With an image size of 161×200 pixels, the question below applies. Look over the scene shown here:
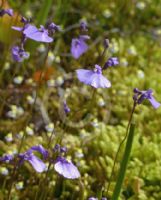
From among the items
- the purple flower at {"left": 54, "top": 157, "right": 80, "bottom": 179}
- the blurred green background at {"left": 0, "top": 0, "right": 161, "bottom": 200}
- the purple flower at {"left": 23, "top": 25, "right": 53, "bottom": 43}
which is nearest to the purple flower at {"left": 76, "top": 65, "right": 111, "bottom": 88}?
the purple flower at {"left": 23, "top": 25, "right": 53, "bottom": 43}

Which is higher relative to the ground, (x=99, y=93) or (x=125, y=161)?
(x=99, y=93)

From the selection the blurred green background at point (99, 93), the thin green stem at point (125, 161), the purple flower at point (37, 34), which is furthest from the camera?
the blurred green background at point (99, 93)

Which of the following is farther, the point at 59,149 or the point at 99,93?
the point at 99,93

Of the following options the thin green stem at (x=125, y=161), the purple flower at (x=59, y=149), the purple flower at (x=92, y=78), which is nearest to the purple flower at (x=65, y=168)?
the purple flower at (x=59, y=149)

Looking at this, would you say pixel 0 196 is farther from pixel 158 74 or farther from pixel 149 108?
pixel 158 74

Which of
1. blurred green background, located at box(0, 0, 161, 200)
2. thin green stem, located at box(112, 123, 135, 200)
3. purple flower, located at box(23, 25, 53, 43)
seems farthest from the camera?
blurred green background, located at box(0, 0, 161, 200)

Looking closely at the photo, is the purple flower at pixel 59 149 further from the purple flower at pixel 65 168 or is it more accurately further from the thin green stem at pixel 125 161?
the thin green stem at pixel 125 161

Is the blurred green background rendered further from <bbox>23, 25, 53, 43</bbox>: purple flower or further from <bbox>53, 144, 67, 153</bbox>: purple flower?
<bbox>23, 25, 53, 43</bbox>: purple flower

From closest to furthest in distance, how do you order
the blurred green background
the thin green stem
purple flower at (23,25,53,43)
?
the thin green stem
purple flower at (23,25,53,43)
the blurred green background

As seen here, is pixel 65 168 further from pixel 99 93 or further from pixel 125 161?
pixel 99 93

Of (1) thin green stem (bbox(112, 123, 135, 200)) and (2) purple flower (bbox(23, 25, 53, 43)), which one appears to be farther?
(2) purple flower (bbox(23, 25, 53, 43))

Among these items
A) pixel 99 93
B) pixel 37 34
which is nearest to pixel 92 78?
pixel 37 34

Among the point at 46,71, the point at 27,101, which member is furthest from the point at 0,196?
the point at 46,71
